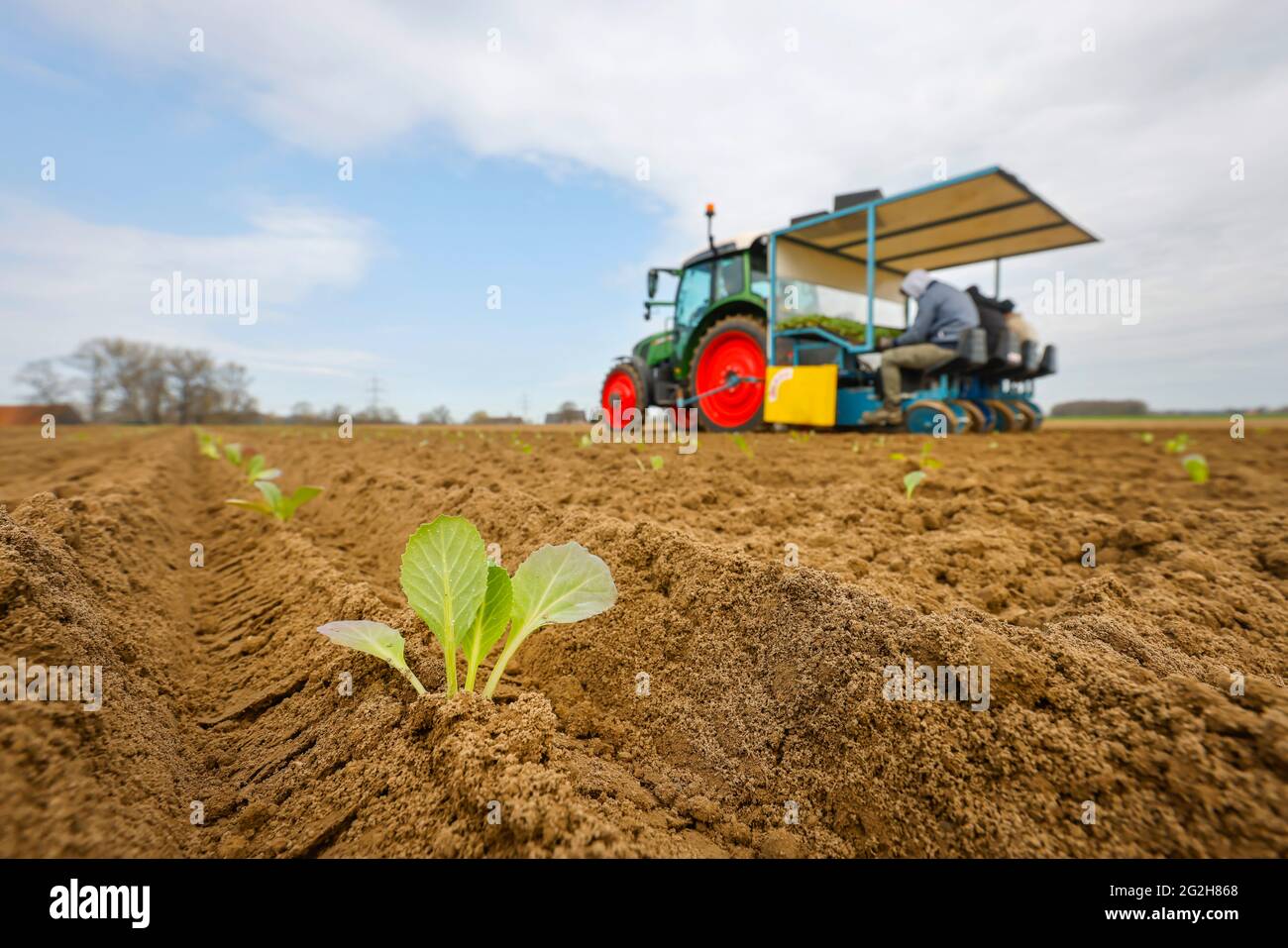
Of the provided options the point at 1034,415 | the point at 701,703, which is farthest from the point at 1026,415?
the point at 701,703

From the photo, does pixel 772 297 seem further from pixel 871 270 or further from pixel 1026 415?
pixel 1026 415

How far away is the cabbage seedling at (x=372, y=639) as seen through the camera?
122cm

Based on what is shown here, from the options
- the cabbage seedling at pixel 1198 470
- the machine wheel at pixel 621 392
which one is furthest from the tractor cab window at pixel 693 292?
the cabbage seedling at pixel 1198 470

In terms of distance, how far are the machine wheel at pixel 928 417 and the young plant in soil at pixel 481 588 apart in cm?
632

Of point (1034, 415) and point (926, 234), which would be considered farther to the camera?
point (1034, 415)

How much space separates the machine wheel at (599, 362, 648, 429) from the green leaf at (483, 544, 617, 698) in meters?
8.50

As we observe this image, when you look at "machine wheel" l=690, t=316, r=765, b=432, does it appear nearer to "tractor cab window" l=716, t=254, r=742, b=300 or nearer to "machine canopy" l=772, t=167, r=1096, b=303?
"tractor cab window" l=716, t=254, r=742, b=300

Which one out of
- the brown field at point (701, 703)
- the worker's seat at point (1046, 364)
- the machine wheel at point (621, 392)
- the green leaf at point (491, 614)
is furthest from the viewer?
the machine wheel at point (621, 392)

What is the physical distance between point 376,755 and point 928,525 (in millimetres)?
2286

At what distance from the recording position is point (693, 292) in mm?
9078

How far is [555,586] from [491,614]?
163 millimetres

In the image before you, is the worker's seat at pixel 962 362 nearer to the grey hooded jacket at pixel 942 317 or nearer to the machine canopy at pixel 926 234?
the grey hooded jacket at pixel 942 317

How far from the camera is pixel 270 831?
1087mm
